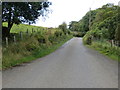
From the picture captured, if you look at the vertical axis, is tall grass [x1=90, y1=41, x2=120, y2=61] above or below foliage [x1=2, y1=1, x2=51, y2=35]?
below

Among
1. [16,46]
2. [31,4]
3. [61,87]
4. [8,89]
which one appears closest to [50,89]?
[61,87]

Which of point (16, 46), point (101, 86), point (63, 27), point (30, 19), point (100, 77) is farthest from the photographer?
point (63, 27)

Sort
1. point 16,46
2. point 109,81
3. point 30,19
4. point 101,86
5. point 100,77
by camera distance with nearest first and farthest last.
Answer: point 101,86
point 109,81
point 100,77
point 16,46
point 30,19

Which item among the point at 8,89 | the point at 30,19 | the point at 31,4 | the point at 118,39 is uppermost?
the point at 31,4

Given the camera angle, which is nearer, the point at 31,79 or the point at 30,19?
the point at 31,79

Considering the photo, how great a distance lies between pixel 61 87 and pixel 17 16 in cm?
1320

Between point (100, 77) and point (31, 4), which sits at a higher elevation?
point (31, 4)

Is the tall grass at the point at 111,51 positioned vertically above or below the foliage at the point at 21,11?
below

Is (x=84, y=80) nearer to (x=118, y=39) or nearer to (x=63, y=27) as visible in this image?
(x=118, y=39)

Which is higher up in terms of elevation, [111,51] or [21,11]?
[21,11]

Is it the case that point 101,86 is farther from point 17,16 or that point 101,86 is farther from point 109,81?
point 17,16

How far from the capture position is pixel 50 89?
6.30 m

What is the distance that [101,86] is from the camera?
22.0 feet

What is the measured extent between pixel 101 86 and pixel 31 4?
1325cm
